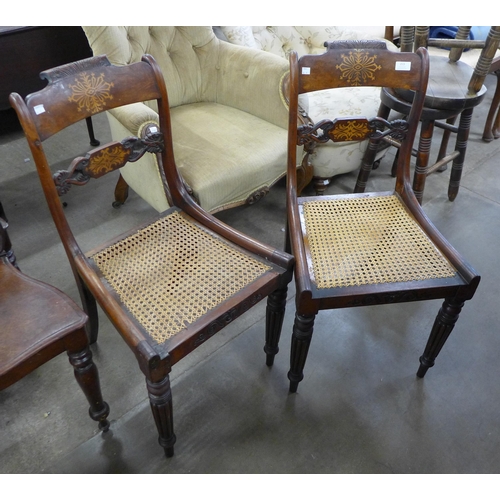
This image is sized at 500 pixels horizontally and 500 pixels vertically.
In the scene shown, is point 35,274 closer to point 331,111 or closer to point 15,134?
point 15,134

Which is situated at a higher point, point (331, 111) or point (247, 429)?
Answer: point (331, 111)

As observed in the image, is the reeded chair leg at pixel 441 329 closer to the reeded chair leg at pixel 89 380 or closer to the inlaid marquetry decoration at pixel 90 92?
the reeded chair leg at pixel 89 380

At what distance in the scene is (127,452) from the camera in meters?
1.28

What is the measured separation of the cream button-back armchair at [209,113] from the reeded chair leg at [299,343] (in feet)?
2.09

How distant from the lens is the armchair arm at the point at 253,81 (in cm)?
181

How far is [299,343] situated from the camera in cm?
123

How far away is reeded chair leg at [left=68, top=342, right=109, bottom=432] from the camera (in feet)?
3.52


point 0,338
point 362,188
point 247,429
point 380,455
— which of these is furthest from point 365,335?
point 0,338

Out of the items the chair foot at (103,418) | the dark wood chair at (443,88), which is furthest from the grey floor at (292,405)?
the dark wood chair at (443,88)

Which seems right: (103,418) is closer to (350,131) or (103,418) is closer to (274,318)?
(274,318)

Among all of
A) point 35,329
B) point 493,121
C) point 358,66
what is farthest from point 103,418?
point 493,121

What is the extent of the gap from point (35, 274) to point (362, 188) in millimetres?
1435

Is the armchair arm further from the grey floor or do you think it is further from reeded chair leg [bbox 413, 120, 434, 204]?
the grey floor

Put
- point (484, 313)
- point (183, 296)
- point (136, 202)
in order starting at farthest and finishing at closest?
point (136, 202) → point (484, 313) → point (183, 296)
